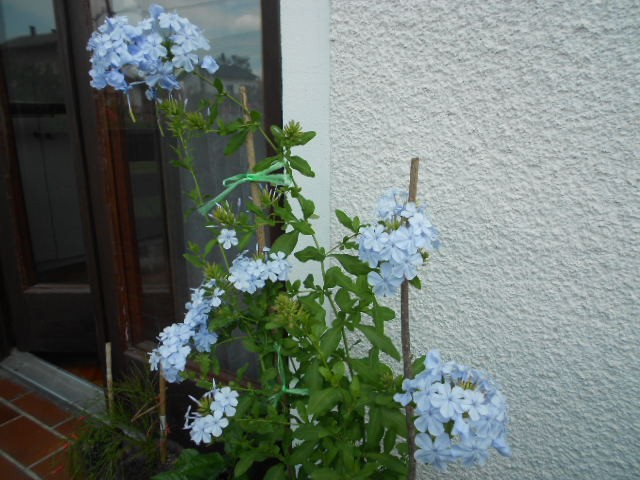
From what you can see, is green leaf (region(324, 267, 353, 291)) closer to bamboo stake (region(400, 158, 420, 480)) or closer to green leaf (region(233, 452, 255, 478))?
bamboo stake (region(400, 158, 420, 480))

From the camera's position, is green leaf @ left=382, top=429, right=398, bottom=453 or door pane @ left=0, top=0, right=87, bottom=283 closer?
green leaf @ left=382, top=429, right=398, bottom=453

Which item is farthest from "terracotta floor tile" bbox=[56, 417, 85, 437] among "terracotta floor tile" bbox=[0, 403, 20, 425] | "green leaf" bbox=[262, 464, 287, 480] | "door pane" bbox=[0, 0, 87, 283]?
"green leaf" bbox=[262, 464, 287, 480]

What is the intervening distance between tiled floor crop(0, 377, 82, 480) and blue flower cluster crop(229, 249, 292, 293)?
144 centimetres

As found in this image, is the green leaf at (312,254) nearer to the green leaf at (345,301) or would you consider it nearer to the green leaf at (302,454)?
the green leaf at (345,301)

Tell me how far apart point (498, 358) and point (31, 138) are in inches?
112

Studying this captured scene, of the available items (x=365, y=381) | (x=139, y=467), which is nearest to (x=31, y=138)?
(x=139, y=467)

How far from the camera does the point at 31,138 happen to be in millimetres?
2604

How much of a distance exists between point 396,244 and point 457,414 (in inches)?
12.8

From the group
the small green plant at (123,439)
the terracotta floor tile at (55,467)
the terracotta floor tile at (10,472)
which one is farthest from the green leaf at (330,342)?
the terracotta floor tile at (10,472)

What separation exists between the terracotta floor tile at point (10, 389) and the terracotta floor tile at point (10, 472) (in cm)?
55

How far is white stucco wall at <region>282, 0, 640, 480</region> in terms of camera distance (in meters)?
1.03

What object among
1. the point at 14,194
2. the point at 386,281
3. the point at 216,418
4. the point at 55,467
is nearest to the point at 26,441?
the point at 55,467

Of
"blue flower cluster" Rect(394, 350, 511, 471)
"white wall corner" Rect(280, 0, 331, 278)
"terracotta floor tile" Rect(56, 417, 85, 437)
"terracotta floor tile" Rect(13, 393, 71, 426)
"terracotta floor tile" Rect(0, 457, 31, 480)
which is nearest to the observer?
"blue flower cluster" Rect(394, 350, 511, 471)

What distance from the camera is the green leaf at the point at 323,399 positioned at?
963mm
